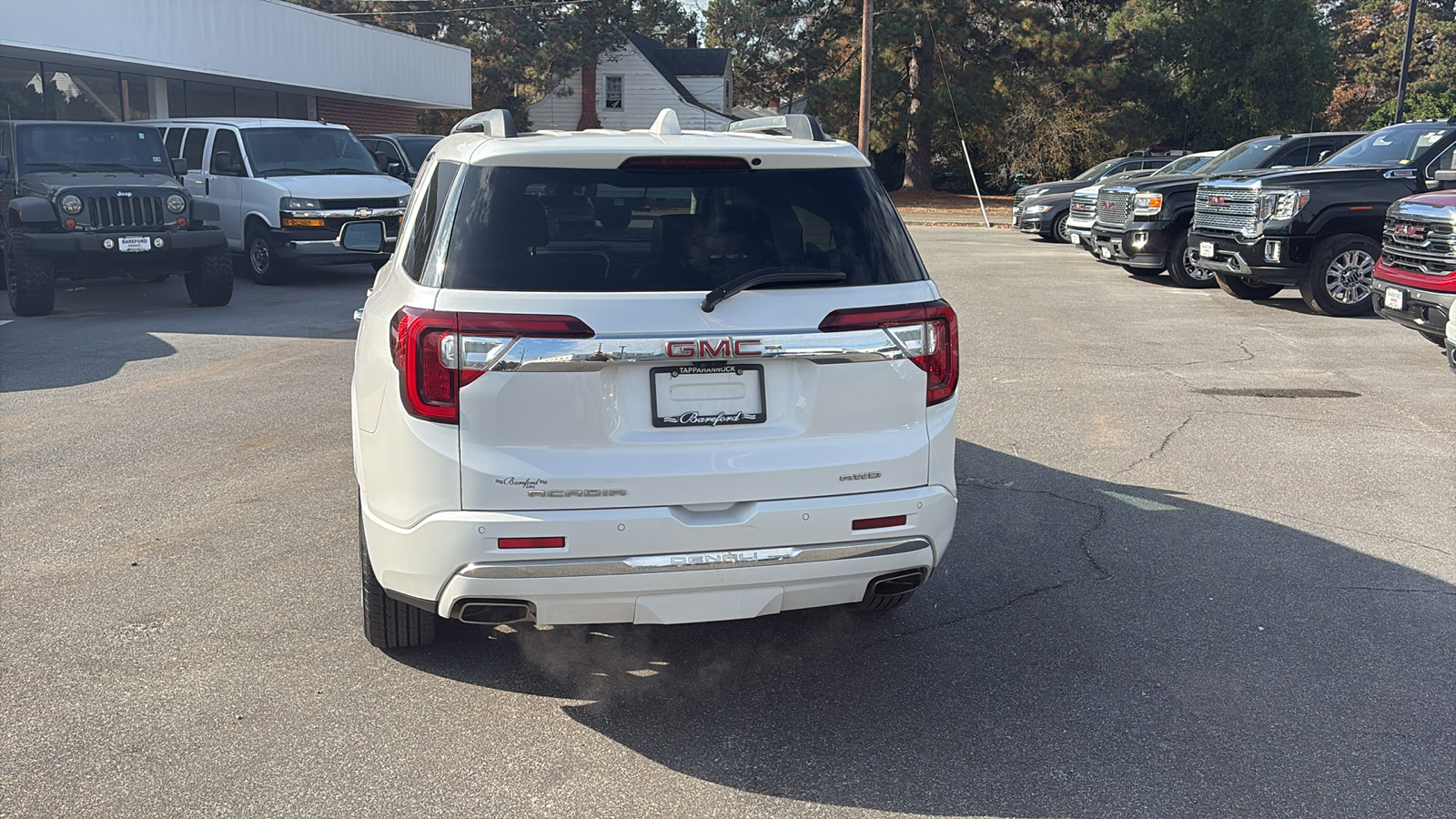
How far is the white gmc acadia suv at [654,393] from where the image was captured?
11.6ft

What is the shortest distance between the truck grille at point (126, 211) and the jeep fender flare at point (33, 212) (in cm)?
34

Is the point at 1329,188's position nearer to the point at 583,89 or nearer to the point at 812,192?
the point at 812,192

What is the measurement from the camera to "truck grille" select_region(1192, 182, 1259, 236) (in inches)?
540

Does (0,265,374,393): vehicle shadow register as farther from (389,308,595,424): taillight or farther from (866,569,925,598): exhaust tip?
(866,569,925,598): exhaust tip

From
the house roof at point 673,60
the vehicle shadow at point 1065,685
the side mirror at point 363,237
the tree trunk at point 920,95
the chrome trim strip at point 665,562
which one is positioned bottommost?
the vehicle shadow at point 1065,685

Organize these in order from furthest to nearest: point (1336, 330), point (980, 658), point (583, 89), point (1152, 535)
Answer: point (583, 89) < point (1336, 330) < point (1152, 535) < point (980, 658)

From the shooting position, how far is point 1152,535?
587 cm

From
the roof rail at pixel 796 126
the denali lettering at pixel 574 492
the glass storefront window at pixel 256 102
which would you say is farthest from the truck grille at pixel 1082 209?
the denali lettering at pixel 574 492

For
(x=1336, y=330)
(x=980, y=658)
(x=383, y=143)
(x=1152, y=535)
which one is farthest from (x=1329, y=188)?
(x=383, y=143)

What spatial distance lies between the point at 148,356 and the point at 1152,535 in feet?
27.5

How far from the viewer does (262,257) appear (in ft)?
52.6

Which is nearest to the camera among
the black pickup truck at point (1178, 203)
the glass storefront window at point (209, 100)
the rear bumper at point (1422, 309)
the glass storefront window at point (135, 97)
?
the rear bumper at point (1422, 309)

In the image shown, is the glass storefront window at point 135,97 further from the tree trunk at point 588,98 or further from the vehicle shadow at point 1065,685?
the tree trunk at point 588,98

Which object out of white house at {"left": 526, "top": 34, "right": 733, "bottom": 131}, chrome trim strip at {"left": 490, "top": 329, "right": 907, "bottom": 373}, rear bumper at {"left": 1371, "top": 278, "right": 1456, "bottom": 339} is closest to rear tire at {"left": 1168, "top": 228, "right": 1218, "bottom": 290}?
rear bumper at {"left": 1371, "top": 278, "right": 1456, "bottom": 339}
